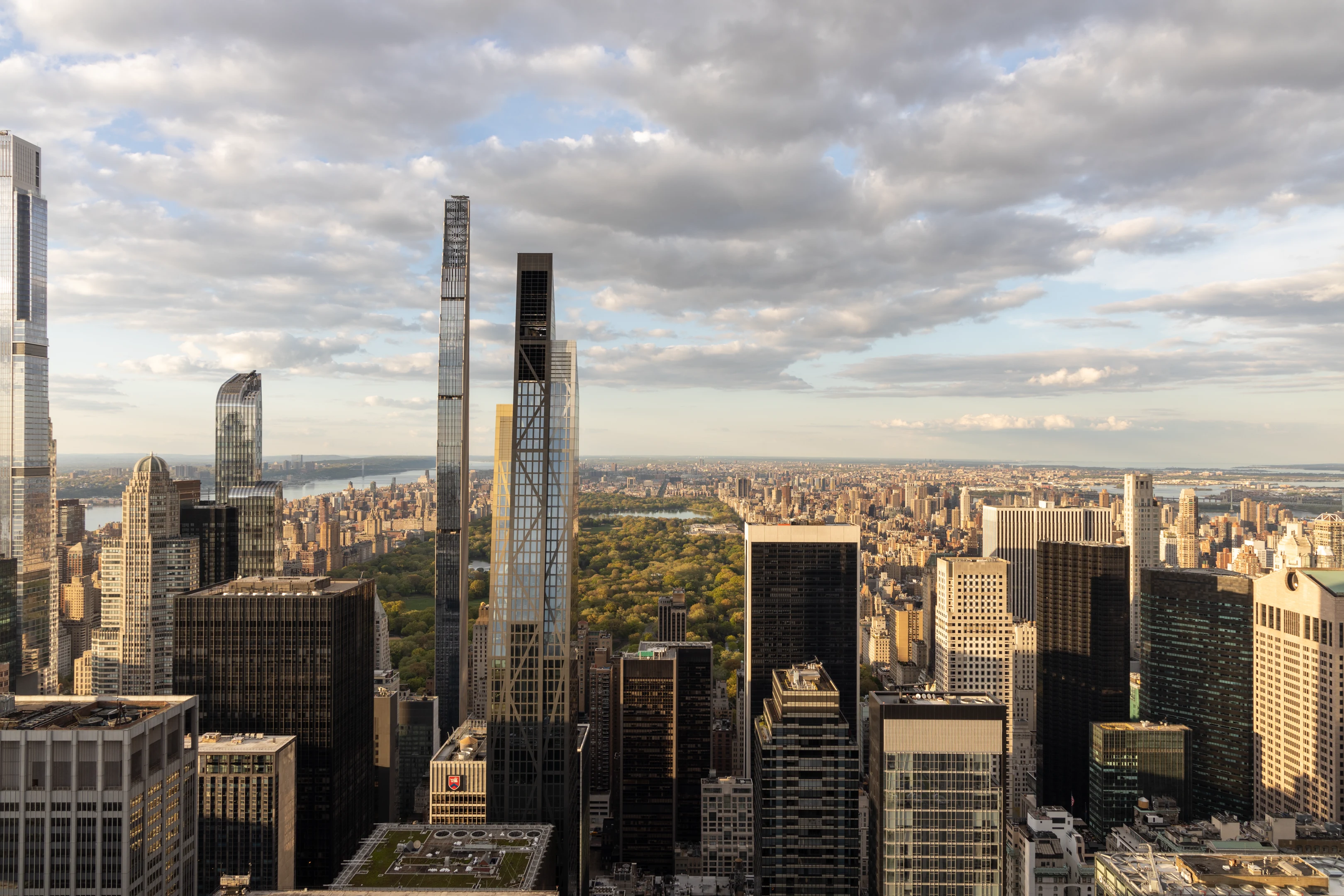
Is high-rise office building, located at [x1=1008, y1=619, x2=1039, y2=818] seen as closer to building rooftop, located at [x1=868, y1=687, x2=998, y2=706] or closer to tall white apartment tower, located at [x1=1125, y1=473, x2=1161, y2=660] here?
tall white apartment tower, located at [x1=1125, y1=473, x2=1161, y2=660]

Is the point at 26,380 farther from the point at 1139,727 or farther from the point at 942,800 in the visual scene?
the point at 1139,727

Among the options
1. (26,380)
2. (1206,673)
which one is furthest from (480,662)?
(1206,673)

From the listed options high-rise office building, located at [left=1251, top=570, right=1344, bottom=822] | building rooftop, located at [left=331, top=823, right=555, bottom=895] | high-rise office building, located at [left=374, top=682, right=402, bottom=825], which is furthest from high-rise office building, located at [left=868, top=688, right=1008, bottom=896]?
high-rise office building, located at [left=374, top=682, right=402, bottom=825]

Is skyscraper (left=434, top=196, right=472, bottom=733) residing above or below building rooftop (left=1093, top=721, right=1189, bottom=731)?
above

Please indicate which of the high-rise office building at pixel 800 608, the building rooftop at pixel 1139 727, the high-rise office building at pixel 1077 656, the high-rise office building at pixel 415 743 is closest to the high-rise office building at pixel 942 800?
the building rooftop at pixel 1139 727

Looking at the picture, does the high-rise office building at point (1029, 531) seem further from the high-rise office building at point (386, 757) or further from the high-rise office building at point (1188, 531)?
the high-rise office building at point (386, 757)
